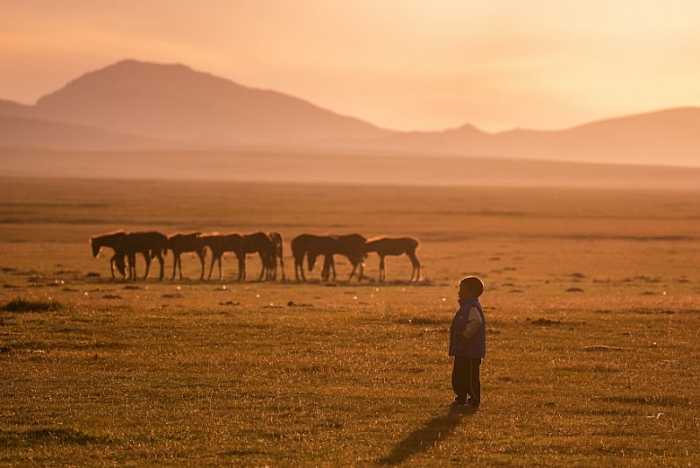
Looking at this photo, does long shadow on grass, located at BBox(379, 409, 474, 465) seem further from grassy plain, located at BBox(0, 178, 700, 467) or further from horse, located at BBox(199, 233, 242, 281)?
horse, located at BBox(199, 233, 242, 281)

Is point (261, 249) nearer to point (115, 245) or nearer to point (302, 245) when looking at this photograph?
point (302, 245)

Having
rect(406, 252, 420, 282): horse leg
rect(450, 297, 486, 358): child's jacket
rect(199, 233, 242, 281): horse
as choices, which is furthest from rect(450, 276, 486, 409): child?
rect(199, 233, 242, 281): horse

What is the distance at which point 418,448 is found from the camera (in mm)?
10469

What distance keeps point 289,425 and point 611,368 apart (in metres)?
6.13

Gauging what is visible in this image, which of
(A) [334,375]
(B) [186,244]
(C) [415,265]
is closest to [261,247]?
(B) [186,244]

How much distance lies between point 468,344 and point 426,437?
5.71 ft

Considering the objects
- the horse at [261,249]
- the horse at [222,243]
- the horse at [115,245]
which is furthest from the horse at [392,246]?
the horse at [115,245]

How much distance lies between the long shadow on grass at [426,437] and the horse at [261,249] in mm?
24236

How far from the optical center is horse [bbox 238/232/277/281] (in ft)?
118

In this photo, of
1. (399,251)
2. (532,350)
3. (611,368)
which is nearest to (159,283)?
(399,251)

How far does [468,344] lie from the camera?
12.2 meters

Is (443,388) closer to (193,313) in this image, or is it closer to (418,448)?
(418,448)

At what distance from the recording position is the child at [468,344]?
1219cm

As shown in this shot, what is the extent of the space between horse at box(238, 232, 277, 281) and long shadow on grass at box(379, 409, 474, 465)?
24236 mm
